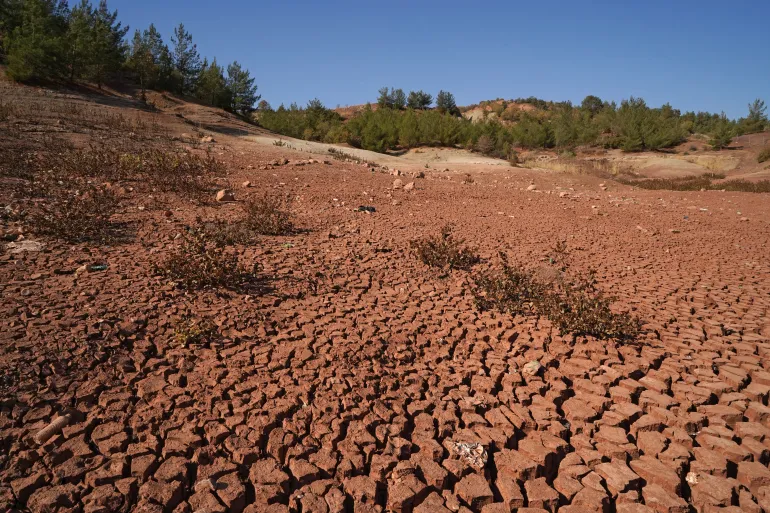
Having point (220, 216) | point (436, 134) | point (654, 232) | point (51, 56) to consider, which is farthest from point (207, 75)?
point (654, 232)

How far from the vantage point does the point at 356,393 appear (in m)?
2.26

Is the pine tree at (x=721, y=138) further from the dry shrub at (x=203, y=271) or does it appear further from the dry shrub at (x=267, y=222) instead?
the dry shrub at (x=203, y=271)

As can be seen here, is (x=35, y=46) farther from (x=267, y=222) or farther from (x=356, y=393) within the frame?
(x=356, y=393)

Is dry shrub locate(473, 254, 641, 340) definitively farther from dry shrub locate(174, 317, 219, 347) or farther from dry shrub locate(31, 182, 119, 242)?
dry shrub locate(31, 182, 119, 242)

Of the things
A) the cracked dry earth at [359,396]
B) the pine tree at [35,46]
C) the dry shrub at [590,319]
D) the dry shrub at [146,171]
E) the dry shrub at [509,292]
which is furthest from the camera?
the pine tree at [35,46]

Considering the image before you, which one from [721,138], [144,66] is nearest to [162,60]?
[144,66]

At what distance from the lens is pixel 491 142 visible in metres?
27.1

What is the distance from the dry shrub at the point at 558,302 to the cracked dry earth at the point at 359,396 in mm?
129

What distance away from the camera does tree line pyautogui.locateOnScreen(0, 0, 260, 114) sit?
671 inches

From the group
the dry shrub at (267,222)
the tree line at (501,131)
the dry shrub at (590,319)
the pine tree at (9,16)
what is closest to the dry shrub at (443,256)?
the dry shrub at (590,319)

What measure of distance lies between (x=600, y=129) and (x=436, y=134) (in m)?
13.1

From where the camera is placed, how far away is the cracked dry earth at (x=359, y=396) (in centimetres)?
173

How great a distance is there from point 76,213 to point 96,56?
65.4 feet

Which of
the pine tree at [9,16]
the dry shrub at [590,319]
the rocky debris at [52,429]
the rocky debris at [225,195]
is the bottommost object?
the rocky debris at [52,429]
